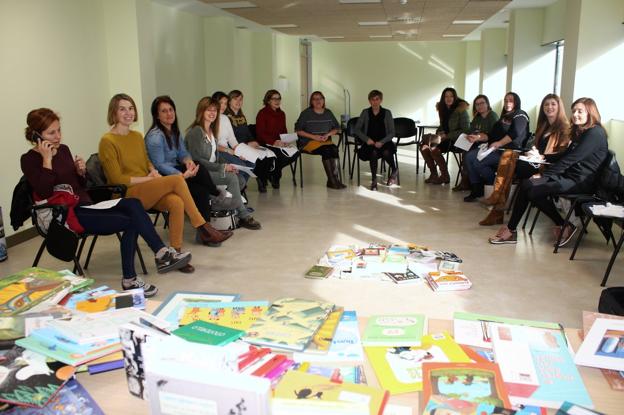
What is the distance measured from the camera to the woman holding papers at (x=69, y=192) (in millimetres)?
3629

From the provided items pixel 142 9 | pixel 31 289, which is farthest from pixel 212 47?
pixel 31 289

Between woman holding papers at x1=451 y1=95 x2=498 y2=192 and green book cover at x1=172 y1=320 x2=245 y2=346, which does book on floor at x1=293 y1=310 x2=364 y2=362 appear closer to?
green book cover at x1=172 y1=320 x2=245 y2=346

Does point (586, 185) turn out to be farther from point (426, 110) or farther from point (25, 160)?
point (426, 110)

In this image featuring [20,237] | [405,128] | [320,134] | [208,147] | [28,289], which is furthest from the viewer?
[405,128]

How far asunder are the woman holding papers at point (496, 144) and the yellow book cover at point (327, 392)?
209 inches

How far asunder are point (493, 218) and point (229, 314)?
160 inches

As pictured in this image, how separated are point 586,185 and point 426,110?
1184 cm

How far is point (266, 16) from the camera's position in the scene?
9.65 meters

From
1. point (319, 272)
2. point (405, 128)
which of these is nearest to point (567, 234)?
point (319, 272)

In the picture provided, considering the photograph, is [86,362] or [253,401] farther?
[86,362]

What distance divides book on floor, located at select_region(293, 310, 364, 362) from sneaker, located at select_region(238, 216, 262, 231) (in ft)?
11.6

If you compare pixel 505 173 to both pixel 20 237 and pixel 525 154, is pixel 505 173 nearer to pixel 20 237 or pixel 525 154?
pixel 525 154

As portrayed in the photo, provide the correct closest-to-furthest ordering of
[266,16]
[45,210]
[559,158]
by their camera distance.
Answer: [45,210], [559,158], [266,16]

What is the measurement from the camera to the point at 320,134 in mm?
7820
